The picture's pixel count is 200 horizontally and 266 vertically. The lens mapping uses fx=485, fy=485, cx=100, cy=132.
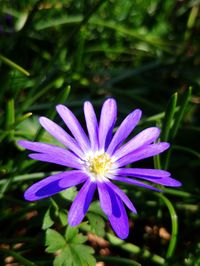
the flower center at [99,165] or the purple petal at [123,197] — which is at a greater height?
the flower center at [99,165]

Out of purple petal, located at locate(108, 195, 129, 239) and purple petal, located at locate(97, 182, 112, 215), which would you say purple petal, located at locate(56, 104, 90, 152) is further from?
purple petal, located at locate(108, 195, 129, 239)

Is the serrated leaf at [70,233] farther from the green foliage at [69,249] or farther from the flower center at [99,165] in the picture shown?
the flower center at [99,165]

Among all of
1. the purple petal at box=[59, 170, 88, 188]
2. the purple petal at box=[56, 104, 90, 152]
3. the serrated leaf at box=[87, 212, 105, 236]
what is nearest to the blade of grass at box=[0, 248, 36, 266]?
the serrated leaf at box=[87, 212, 105, 236]

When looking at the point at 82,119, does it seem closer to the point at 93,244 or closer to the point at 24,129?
the point at 24,129

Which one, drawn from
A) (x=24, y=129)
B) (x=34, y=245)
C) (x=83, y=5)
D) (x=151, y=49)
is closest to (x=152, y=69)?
(x=151, y=49)

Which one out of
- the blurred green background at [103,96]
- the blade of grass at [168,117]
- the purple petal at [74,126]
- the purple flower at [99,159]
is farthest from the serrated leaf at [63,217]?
the blade of grass at [168,117]

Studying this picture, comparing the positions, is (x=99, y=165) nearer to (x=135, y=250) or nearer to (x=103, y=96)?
(x=135, y=250)
